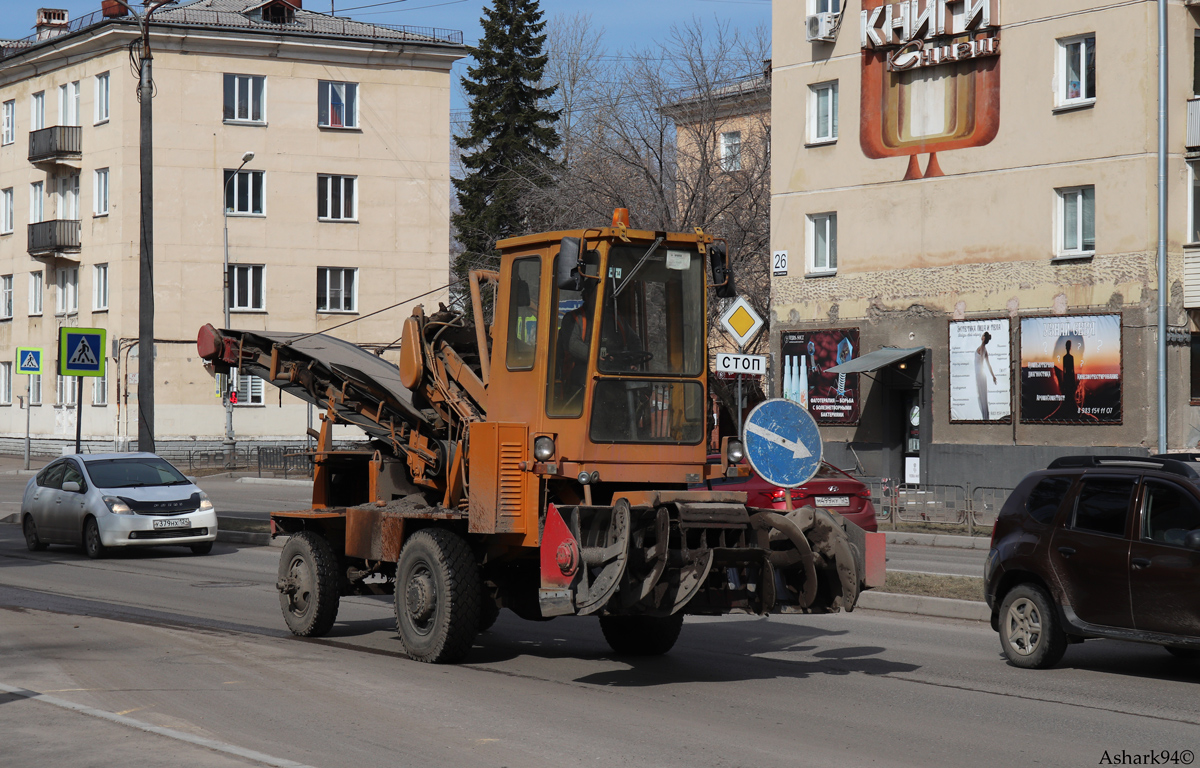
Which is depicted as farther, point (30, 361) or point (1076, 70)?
point (30, 361)

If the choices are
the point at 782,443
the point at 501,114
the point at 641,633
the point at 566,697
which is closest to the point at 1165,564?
the point at 782,443

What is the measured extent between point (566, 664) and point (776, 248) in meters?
26.1

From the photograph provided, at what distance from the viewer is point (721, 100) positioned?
41.4 metres

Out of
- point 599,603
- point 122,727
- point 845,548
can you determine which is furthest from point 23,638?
point 845,548

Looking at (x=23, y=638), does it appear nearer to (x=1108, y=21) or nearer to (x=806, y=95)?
(x=1108, y=21)

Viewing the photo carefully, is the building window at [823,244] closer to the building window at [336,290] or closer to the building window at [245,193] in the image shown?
the building window at [336,290]

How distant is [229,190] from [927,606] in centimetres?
4430

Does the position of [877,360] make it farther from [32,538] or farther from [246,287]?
[246,287]

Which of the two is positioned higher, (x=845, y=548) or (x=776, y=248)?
(x=776, y=248)

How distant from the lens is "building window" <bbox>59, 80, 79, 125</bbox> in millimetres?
55281

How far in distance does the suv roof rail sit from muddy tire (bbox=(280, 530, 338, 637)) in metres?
6.05

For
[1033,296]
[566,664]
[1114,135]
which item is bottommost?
[566,664]

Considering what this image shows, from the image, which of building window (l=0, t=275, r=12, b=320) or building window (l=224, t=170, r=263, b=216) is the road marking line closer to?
building window (l=224, t=170, r=263, b=216)

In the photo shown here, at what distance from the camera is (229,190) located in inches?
2104
